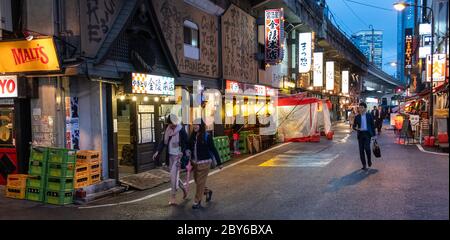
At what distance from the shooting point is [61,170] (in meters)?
9.30

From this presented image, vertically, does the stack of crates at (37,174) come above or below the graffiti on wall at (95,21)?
below

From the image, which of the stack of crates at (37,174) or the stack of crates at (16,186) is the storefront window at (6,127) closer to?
the stack of crates at (16,186)

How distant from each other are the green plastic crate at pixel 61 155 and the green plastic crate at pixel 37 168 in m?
→ 0.24

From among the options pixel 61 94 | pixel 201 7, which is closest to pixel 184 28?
pixel 201 7

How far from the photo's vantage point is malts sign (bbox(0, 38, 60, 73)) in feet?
30.8

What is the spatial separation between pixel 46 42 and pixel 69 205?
371 cm

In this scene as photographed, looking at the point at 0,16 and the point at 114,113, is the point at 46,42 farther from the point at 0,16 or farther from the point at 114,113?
the point at 114,113

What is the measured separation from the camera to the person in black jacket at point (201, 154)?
864 cm

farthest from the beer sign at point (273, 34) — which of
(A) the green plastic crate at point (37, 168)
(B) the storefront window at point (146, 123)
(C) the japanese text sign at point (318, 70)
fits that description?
(A) the green plastic crate at point (37, 168)

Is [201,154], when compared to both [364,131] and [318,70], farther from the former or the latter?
[318,70]

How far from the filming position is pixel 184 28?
650 inches

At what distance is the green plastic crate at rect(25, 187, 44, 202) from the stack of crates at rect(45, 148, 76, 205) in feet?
0.48

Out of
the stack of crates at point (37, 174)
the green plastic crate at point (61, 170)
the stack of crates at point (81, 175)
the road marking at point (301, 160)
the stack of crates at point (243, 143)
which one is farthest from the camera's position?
the stack of crates at point (243, 143)

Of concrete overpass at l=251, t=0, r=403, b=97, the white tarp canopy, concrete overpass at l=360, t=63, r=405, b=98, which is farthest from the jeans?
concrete overpass at l=360, t=63, r=405, b=98
